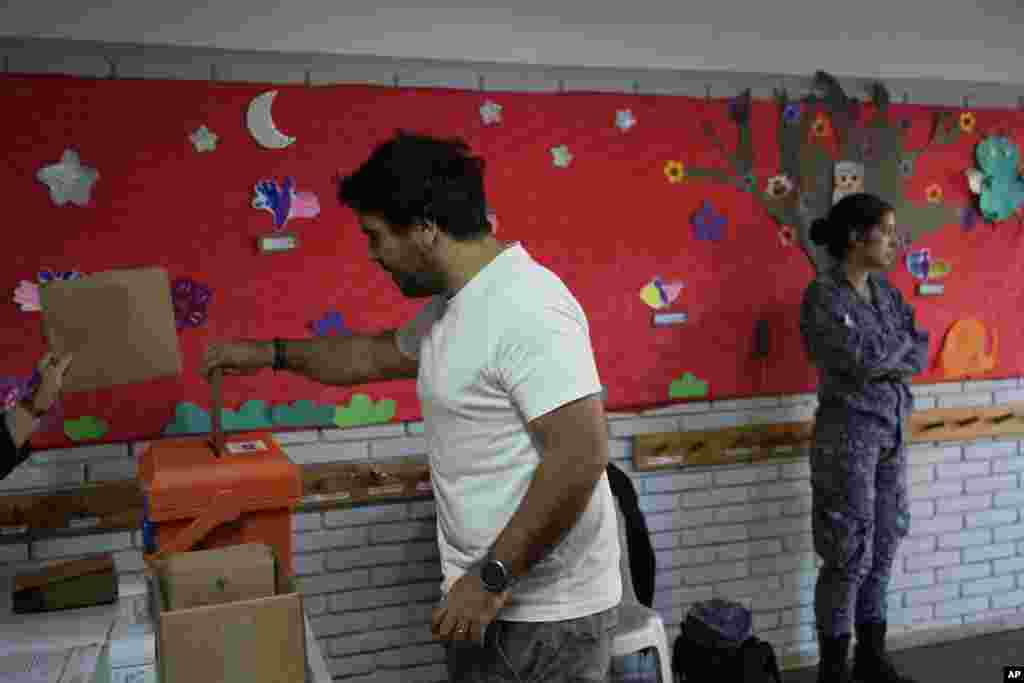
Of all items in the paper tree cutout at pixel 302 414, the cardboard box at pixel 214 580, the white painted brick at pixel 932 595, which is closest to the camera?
the cardboard box at pixel 214 580

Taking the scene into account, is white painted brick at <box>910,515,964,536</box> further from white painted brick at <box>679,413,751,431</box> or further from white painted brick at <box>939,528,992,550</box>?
white painted brick at <box>679,413,751,431</box>

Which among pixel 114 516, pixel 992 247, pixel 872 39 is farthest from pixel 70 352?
pixel 992 247

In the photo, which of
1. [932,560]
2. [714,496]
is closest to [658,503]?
[714,496]

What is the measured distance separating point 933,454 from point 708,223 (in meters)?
1.34

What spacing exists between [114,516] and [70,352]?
790 mm

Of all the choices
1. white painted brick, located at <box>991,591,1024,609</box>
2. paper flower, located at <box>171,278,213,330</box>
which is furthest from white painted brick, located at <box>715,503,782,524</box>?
paper flower, located at <box>171,278,213,330</box>

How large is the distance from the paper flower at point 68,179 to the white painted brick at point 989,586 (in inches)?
137

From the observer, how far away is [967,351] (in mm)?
3566

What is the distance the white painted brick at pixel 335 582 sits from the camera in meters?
2.80

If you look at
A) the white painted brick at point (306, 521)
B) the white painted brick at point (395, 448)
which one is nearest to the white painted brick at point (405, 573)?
the white painted brick at point (306, 521)

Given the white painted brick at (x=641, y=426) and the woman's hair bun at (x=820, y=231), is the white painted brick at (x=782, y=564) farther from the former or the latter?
the woman's hair bun at (x=820, y=231)

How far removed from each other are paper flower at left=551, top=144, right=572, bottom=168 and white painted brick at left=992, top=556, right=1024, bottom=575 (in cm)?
242

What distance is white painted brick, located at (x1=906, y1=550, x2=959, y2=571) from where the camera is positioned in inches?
140

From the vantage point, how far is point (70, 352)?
196 cm
